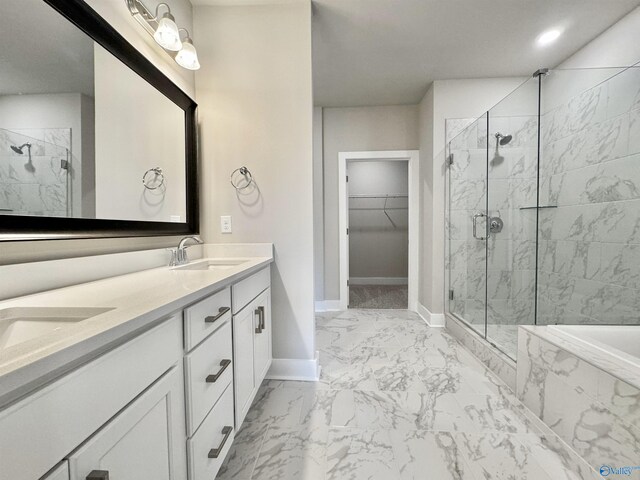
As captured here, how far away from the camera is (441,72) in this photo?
8.75 feet

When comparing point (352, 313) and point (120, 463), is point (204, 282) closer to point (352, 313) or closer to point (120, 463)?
point (120, 463)

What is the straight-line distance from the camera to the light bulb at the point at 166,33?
1.38 metres

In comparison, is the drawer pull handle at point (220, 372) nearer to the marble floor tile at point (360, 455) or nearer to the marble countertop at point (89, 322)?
the marble countertop at point (89, 322)

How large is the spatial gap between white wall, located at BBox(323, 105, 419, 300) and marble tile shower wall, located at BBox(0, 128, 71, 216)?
8.70ft

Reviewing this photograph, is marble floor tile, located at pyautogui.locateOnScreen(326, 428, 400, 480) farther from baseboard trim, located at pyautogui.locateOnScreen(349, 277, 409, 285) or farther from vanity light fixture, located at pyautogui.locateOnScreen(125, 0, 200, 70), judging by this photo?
baseboard trim, located at pyautogui.locateOnScreen(349, 277, 409, 285)

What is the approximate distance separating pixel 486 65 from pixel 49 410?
3497 mm

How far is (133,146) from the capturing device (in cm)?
134

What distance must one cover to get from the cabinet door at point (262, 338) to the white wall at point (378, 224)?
11.3ft

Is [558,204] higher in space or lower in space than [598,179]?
lower

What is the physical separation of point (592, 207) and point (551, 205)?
0.88 feet

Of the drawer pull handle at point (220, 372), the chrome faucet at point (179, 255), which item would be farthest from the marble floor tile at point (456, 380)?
the chrome faucet at point (179, 255)

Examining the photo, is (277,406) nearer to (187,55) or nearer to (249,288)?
(249,288)

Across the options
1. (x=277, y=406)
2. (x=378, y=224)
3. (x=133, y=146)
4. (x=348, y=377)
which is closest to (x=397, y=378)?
(x=348, y=377)

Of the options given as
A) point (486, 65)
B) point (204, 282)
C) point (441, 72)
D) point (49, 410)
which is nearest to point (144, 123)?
point (204, 282)
